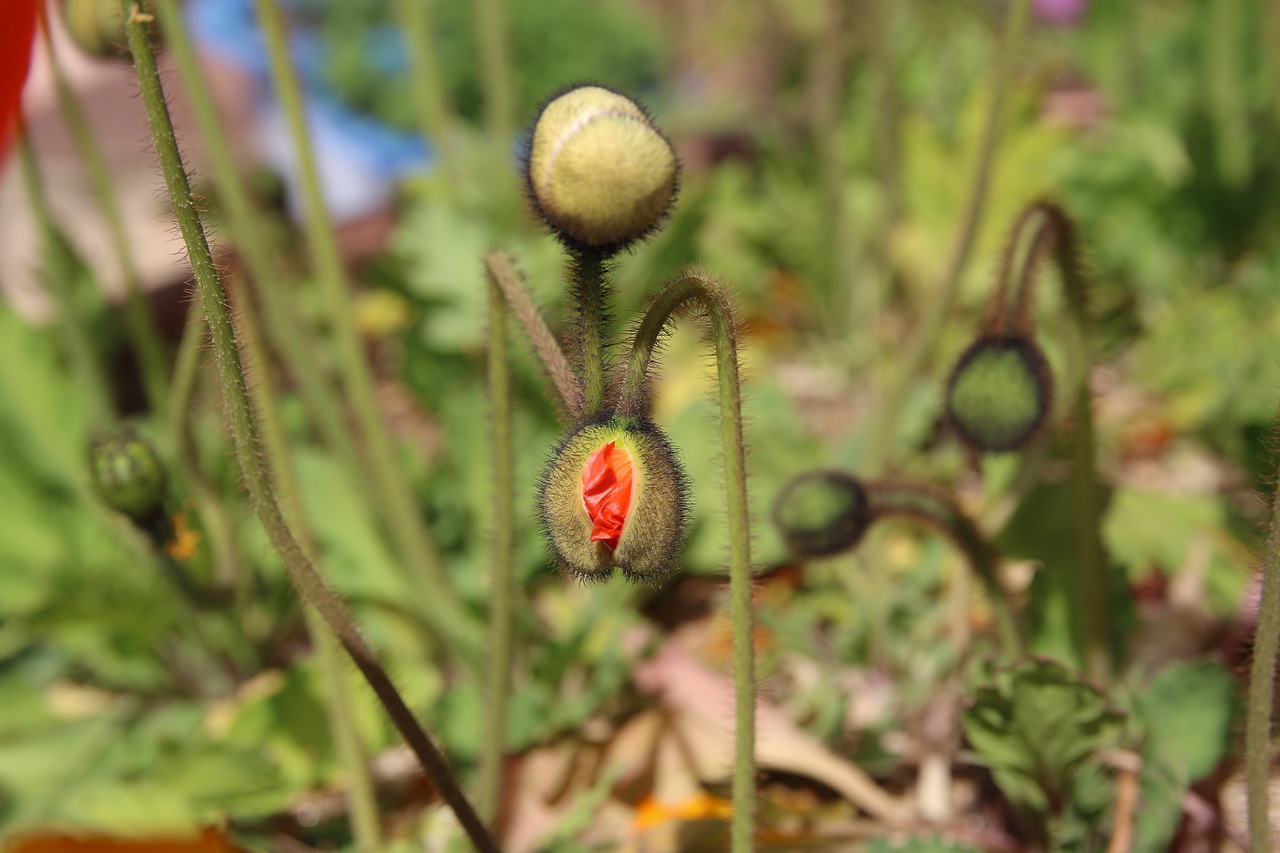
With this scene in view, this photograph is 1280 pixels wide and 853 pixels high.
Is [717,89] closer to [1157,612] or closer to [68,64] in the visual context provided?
[68,64]

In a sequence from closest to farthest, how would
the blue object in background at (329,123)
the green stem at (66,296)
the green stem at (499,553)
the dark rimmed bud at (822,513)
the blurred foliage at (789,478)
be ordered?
1. the green stem at (499,553)
2. the dark rimmed bud at (822,513)
3. the blurred foliage at (789,478)
4. the green stem at (66,296)
5. the blue object in background at (329,123)

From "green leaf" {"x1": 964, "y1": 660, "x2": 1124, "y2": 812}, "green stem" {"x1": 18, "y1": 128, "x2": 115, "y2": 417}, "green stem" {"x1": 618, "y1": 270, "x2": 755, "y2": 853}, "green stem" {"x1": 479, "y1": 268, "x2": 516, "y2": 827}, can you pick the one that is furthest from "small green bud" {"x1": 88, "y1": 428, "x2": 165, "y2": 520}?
"green leaf" {"x1": 964, "y1": 660, "x2": 1124, "y2": 812}

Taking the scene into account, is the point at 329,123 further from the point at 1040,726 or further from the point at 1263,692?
the point at 1263,692

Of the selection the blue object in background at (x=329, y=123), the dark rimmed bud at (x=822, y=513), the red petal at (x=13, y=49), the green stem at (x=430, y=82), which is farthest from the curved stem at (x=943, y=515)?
the blue object in background at (x=329, y=123)

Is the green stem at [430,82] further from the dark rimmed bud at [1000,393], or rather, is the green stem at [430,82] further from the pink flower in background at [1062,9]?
the pink flower in background at [1062,9]

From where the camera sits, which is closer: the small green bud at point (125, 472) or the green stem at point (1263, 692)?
the green stem at point (1263, 692)

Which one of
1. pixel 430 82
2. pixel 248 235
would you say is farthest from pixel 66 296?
pixel 430 82

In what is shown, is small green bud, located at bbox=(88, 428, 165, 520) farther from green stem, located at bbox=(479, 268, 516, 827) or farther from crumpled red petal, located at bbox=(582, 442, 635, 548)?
crumpled red petal, located at bbox=(582, 442, 635, 548)
